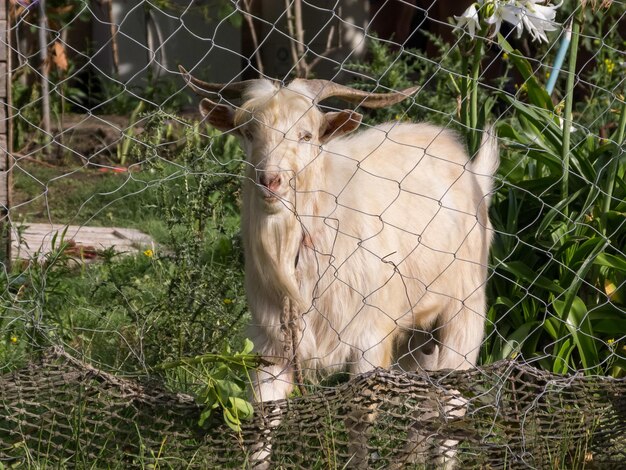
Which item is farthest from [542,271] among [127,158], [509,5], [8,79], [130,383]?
[127,158]

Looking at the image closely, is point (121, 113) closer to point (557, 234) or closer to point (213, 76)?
point (213, 76)

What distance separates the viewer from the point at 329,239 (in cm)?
402

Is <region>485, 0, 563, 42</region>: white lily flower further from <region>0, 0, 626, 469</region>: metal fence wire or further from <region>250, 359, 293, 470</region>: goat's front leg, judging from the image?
<region>250, 359, 293, 470</region>: goat's front leg

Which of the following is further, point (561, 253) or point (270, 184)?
point (561, 253)

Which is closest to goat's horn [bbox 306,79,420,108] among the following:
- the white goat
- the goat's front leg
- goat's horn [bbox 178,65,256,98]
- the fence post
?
the white goat

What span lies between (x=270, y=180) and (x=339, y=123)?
48 centimetres

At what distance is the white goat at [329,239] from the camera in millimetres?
3781

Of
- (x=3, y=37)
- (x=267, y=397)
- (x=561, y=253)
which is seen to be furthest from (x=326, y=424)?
(x=3, y=37)

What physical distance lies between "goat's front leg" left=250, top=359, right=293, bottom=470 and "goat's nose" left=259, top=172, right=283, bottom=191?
66 centimetres

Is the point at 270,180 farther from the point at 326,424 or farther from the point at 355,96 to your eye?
the point at 326,424

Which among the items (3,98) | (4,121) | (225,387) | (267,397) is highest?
(3,98)

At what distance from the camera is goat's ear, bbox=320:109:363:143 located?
3.92 meters

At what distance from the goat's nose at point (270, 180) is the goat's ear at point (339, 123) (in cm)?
41

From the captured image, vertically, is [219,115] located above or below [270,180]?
above
